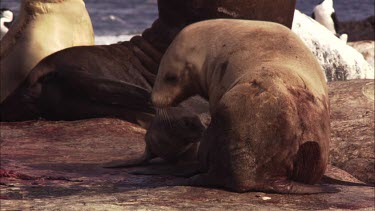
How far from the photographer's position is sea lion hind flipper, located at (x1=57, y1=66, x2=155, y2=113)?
8.97 metres

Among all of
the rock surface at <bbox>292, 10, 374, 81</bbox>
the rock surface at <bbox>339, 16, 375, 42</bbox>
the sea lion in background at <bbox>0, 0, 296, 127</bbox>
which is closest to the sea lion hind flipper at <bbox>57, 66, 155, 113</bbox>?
the sea lion in background at <bbox>0, 0, 296, 127</bbox>

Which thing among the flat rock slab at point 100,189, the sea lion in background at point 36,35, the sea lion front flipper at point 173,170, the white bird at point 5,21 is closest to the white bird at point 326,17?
the white bird at point 5,21

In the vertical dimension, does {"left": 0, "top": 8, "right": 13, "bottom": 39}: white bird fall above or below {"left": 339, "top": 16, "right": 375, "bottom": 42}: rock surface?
above

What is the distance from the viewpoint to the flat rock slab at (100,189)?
5.05m

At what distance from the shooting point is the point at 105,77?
30.3 ft

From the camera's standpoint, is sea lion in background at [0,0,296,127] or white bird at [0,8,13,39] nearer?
sea lion in background at [0,0,296,127]

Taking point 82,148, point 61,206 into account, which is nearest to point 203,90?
point 61,206

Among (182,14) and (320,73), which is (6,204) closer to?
(320,73)

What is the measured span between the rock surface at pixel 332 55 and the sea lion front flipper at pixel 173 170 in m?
5.86

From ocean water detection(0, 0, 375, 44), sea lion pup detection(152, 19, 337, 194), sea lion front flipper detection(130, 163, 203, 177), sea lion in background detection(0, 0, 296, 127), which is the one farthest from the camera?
ocean water detection(0, 0, 375, 44)

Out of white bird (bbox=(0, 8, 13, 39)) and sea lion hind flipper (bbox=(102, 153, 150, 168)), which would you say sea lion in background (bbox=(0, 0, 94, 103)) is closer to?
sea lion hind flipper (bbox=(102, 153, 150, 168))

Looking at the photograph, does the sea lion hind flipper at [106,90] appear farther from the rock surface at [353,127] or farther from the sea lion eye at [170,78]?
the sea lion eye at [170,78]

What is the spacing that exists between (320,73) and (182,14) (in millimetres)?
3169

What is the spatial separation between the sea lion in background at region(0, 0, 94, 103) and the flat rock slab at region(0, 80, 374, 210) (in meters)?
1.58
